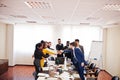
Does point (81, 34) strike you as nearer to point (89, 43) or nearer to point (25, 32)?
point (89, 43)

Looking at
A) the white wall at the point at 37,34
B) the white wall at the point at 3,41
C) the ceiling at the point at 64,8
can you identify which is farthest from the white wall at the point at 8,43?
the ceiling at the point at 64,8

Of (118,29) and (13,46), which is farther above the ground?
(118,29)

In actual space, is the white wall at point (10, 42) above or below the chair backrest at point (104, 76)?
above

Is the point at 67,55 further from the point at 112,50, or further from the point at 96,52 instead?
the point at 96,52

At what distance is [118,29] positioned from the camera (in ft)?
24.9

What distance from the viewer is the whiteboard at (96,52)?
8.87m

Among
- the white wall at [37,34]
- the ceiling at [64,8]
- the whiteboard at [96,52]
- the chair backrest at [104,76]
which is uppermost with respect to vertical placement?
the ceiling at [64,8]

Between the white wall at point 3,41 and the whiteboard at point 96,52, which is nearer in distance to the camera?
the whiteboard at point 96,52

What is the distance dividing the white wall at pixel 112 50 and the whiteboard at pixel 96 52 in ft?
1.40

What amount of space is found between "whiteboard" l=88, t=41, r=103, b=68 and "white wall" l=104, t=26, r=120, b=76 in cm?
43

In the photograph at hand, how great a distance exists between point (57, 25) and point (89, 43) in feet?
7.06

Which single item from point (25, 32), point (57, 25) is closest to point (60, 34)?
point (57, 25)

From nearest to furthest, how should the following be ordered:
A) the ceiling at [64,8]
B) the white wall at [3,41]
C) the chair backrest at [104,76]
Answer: the ceiling at [64,8] < the chair backrest at [104,76] < the white wall at [3,41]

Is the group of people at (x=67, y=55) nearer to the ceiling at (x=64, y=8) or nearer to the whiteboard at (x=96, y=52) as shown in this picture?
the ceiling at (x=64, y=8)
